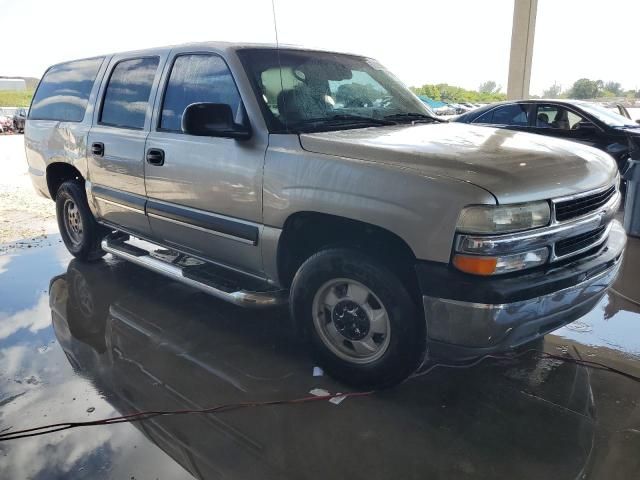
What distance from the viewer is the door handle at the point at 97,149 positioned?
175 inches

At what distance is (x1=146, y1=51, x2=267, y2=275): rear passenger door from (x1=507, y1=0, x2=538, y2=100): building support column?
13.2 meters

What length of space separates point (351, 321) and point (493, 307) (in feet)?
2.79

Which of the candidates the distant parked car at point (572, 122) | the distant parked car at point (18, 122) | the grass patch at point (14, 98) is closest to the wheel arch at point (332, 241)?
the distant parked car at point (572, 122)

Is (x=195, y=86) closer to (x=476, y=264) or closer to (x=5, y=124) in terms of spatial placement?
(x=476, y=264)

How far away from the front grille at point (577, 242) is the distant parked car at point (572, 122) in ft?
17.8

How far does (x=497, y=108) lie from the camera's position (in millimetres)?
8914

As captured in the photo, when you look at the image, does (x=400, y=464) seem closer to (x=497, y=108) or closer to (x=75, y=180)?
(x=75, y=180)

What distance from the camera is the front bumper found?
2.40 meters

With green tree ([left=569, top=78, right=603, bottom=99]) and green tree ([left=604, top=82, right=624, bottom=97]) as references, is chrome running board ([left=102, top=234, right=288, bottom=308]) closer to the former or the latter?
green tree ([left=569, top=78, right=603, bottom=99])

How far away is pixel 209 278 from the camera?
3.62 m

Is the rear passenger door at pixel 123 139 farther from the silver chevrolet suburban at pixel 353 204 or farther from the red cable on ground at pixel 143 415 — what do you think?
the red cable on ground at pixel 143 415

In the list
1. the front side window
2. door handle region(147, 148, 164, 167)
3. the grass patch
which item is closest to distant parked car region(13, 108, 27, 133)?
the grass patch

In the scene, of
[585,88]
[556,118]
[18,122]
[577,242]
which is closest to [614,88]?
[585,88]

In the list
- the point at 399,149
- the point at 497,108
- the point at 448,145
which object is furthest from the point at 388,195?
the point at 497,108
